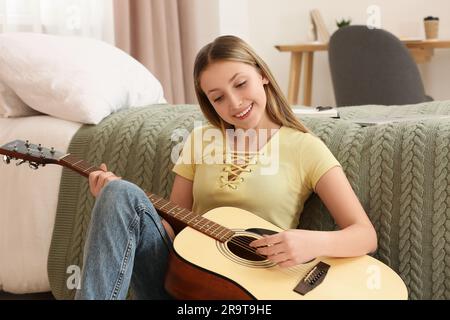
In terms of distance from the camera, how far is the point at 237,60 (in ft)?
4.01

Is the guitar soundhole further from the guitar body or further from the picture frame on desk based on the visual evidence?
the picture frame on desk

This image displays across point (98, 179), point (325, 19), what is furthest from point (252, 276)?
point (325, 19)

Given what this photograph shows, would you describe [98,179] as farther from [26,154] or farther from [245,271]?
[245,271]

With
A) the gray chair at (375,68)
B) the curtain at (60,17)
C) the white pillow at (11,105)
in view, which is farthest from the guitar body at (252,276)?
the gray chair at (375,68)

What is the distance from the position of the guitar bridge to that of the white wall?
2.39 meters

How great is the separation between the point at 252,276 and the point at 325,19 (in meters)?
2.86

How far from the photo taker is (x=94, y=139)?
149 centimetres

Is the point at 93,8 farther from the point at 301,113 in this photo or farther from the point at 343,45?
the point at 301,113

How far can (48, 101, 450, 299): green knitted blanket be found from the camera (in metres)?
1.14

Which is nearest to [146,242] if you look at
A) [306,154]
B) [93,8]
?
[306,154]

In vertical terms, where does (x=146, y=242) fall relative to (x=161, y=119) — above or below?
below

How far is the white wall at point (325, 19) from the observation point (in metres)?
3.39

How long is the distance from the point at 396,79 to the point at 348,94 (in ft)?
0.84
